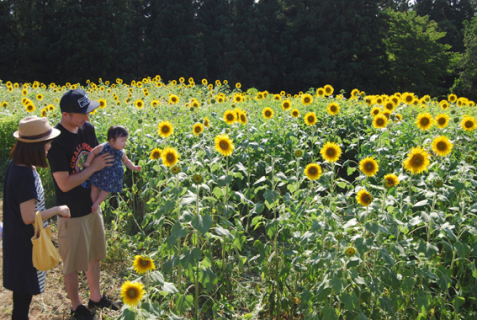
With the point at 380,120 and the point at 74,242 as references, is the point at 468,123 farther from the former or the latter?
the point at 74,242

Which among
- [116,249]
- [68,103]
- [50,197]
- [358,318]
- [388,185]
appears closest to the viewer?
[358,318]

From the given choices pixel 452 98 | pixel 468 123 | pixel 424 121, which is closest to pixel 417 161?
pixel 424 121

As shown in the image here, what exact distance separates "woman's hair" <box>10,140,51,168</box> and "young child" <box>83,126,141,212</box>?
0.41m

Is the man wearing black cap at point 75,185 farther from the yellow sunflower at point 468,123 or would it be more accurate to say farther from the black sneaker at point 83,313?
the yellow sunflower at point 468,123

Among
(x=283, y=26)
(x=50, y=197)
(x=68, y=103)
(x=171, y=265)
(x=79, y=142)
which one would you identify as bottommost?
(x=50, y=197)

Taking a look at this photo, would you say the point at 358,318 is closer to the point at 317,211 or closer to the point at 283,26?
the point at 317,211

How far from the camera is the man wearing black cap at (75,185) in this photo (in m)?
2.67

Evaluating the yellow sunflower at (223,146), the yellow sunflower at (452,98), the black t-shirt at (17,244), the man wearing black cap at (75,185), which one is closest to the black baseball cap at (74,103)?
the man wearing black cap at (75,185)

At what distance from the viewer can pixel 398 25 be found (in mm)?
28250

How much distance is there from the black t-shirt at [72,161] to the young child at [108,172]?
4 cm

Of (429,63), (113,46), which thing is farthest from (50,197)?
(429,63)

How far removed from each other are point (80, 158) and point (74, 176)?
0.59ft

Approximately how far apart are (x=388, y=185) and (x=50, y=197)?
4.79 m

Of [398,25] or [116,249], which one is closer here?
[116,249]
